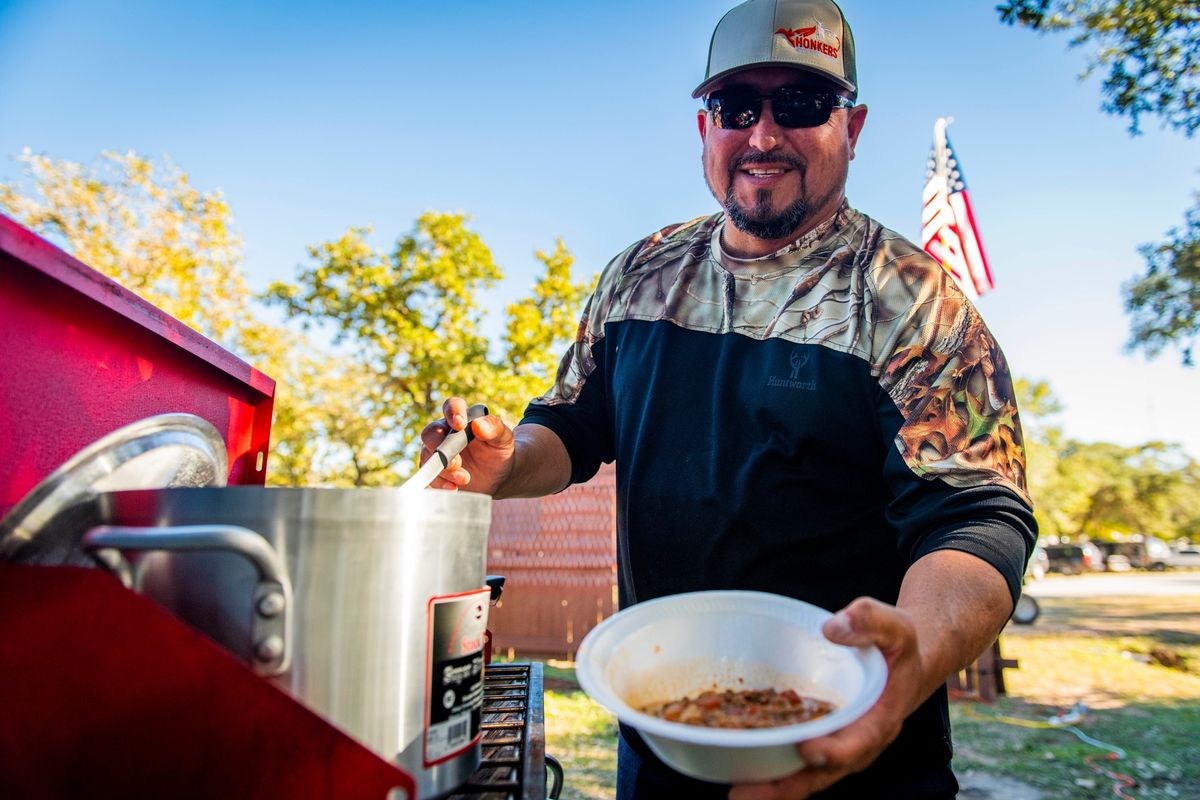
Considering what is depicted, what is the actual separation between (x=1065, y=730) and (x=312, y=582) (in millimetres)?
8138

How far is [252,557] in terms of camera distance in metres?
0.77

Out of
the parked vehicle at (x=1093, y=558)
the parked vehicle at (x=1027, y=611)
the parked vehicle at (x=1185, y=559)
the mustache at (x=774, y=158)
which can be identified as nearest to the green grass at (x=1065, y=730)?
the parked vehicle at (x=1027, y=611)

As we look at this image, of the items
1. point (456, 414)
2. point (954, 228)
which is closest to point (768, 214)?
point (456, 414)

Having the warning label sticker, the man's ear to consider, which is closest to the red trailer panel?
the warning label sticker

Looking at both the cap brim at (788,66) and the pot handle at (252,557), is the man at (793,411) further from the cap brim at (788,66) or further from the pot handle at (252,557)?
the pot handle at (252,557)

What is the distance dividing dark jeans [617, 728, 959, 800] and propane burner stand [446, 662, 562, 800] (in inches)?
9.9

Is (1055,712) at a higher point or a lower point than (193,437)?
lower

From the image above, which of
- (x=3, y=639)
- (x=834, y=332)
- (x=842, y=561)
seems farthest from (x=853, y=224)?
(x=3, y=639)

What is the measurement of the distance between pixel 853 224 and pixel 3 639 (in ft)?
6.55

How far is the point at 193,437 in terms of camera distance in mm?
1069

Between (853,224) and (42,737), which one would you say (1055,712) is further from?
(42,737)

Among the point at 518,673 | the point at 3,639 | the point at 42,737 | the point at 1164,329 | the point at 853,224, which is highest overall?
the point at 1164,329

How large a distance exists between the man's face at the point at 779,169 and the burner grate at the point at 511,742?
1.35 meters

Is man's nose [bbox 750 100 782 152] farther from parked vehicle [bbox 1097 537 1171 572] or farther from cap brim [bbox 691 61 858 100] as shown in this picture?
parked vehicle [bbox 1097 537 1171 572]
